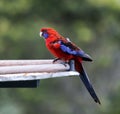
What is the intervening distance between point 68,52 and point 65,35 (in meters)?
7.28

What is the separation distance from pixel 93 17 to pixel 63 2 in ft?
1.63

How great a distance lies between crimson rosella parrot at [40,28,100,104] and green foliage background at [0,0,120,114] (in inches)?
204

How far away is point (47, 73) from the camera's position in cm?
277

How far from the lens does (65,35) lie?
1077 centimetres

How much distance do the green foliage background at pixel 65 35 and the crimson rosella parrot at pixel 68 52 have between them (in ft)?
17.0

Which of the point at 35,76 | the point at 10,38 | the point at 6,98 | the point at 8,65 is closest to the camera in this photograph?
the point at 35,76

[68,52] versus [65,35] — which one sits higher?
[68,52]

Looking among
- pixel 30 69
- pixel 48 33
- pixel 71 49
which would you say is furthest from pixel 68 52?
pixel 30 69

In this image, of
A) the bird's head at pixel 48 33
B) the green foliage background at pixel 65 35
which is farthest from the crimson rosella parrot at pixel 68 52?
the green foliage background at pixel 65 35

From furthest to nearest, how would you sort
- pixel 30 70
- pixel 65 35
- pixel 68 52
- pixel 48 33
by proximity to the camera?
pixel 65 35, pixel 48 33, pixel 68 52, pixel 30 70

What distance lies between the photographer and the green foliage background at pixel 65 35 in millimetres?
10016

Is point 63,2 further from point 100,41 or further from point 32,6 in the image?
point 100,41

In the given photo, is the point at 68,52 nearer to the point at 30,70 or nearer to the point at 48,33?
the point at 48,33

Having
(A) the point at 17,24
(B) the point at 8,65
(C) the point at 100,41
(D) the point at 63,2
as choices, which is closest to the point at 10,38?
(A) the point at 17,24
